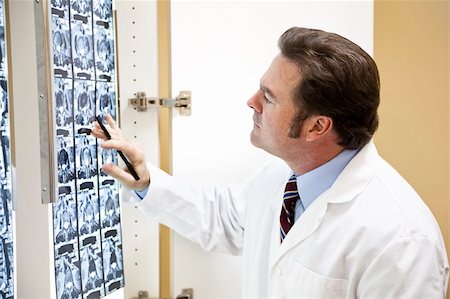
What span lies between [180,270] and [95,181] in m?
0.42

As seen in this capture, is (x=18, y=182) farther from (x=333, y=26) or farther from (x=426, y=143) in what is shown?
(x=426, y=143)

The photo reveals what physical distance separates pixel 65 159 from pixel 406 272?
26.7 inches

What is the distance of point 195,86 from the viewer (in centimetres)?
141

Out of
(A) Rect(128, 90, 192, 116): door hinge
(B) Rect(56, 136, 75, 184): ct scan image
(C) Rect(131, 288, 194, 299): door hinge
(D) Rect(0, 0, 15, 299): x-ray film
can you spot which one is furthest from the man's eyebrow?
(C) Rect(131, 288, 194, 299): door hinge

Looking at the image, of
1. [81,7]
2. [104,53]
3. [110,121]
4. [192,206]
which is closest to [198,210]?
[192,206]

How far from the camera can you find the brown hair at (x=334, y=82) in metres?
1.06

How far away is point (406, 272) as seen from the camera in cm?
100

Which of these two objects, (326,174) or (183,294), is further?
(183,294)

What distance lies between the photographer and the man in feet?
3.36

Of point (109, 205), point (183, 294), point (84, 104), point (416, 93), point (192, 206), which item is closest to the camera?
point (84, 104)

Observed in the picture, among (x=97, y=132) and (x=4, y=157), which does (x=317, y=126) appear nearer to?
(x=97, y=132)

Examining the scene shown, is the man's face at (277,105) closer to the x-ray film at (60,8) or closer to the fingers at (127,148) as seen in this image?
the fingers at (127,148)

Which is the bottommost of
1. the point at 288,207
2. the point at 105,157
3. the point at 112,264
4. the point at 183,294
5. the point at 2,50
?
the point at 183,294

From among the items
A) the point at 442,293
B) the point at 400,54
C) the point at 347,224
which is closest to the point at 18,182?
the point at 347,224
